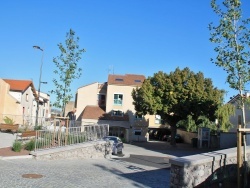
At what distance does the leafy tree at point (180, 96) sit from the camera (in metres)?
42.5

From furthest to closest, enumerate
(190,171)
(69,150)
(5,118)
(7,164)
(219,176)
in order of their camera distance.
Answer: (5,118) → (69,150) → (7,164) → (219,176) → (190,171)

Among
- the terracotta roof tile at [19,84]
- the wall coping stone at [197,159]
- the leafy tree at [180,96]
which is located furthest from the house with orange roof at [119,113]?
the wall coping stone at [197,159]

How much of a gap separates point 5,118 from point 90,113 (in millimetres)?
19752

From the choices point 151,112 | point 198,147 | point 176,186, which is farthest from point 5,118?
point 176,186

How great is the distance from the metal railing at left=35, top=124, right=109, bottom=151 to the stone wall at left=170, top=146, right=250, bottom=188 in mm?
10355

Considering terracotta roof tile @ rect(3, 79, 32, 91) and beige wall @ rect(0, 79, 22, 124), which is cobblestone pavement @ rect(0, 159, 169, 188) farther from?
terracotta roof tile @ rect(3, 79, 32, 91)

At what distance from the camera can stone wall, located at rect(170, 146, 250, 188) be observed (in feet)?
32.0

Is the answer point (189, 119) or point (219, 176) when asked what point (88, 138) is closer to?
point (219, 176)

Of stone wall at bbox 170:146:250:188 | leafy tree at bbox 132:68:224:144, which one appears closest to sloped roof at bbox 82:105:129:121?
leafy tree at bbox 132:68:224:144

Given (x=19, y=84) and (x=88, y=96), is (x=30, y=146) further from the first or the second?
(x=88, y=96)

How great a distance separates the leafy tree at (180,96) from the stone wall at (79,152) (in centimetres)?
2264

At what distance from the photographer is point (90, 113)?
2200 inches

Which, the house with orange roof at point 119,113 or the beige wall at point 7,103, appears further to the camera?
the house with orange roof at point 119,113

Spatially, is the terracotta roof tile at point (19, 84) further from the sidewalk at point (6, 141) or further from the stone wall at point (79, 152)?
the stone wall at point (79, 152)
